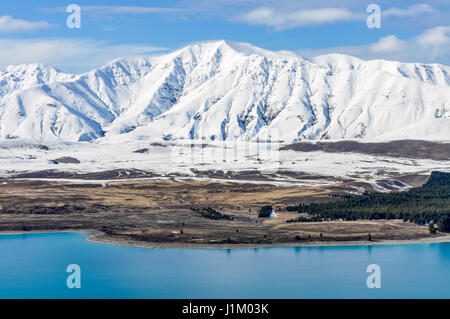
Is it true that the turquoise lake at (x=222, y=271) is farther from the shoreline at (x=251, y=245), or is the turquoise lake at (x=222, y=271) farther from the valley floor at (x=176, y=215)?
the valley floor at (x=176, y=215)

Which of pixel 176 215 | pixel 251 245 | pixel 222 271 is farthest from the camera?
pixel 176 215

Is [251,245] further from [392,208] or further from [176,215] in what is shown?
[392,208]

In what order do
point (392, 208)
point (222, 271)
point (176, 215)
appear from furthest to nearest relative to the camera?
1. point (176, 215)
2. point (392, 208)
3. point (222, 271)

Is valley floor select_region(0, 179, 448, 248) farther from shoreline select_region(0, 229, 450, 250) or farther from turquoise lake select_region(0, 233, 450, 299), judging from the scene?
turquoise lake select_region(0, 233, 450, 299)

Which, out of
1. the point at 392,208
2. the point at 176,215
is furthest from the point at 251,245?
the point at 392,208

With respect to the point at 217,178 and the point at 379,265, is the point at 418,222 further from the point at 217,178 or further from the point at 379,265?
the point at 217,178

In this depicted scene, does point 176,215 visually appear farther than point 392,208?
Yes
